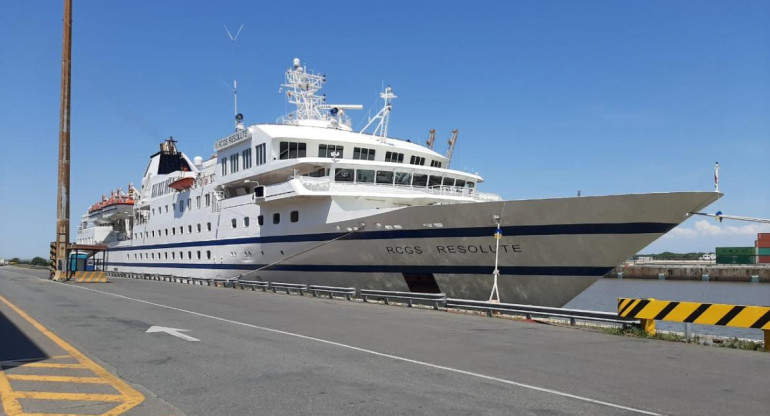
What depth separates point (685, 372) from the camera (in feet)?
28.2

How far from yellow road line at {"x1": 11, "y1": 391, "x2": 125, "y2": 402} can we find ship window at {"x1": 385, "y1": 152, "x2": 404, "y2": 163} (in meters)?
20.6

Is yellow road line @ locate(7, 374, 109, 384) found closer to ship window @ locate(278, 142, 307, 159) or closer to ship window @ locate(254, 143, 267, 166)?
ship window @ locate(278, 142, 307, 159)

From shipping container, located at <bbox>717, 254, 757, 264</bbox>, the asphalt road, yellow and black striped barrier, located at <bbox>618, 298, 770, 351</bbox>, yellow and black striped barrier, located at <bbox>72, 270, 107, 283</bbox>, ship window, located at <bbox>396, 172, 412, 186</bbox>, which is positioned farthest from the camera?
shipping container, located at <bbox>717, 254, 757, 264</bbox>

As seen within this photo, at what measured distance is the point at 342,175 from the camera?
24.2 m

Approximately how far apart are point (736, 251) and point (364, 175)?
80617mm

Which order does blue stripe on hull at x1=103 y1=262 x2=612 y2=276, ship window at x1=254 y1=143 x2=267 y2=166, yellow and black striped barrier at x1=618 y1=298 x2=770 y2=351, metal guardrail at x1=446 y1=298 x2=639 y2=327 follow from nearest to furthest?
yellow and black striped barrier at x1=618 y1=298 x2=770 y2=351
metal guardrail at x1=446 y1=298 x2=639 y2=327
blue stripe on hull at x1=103 y1=262 x2=612 y2=276
ship window at x1=254 y1=143 x2=267 y2=166

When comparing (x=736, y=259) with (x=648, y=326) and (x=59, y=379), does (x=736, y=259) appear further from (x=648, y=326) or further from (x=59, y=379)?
(x=59, y=379)

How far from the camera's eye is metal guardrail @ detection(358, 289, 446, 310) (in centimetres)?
1814

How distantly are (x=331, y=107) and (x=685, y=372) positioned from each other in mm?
24950

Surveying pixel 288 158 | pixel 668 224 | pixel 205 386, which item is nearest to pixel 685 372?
pixel 205 386

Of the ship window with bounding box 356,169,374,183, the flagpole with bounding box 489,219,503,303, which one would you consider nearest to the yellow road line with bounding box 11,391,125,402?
the flagpole with bounding box 489,219,503,303

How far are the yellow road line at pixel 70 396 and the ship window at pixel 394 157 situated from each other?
2064 cm

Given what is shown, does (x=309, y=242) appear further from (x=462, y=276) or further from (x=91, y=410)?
(x=91, y=410)

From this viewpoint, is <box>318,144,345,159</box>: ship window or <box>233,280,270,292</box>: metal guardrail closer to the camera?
<box>318,144,345,159</box>: ship window
